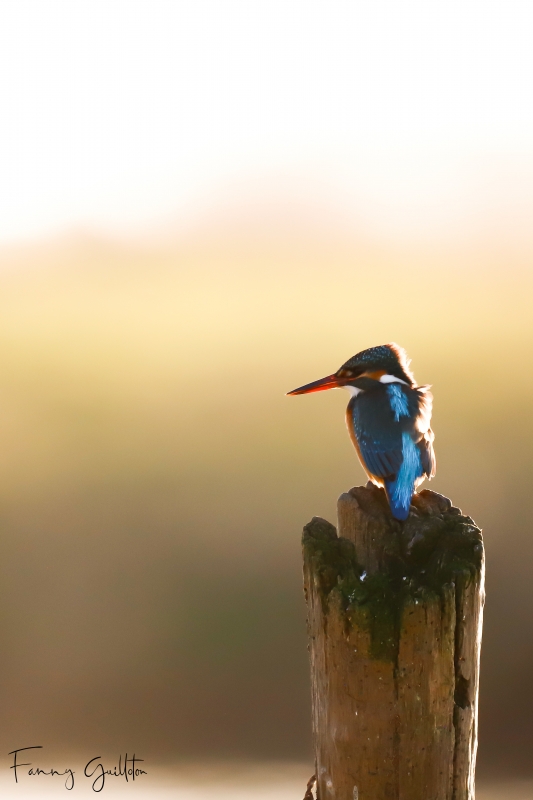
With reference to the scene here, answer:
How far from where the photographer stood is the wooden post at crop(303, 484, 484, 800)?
199cm

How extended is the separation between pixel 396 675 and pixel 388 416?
1.45 m

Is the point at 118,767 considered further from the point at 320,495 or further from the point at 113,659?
the point at 320,495

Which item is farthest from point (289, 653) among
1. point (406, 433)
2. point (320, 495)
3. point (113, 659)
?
point (406, 433)

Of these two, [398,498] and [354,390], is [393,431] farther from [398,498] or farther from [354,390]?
[398,498]

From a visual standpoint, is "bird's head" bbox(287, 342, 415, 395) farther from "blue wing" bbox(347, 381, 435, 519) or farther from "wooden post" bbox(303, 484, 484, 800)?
"wooden post" bbox(303, 484, 484, 800)

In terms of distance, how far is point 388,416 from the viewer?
3301mm

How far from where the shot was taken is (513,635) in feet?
19.7

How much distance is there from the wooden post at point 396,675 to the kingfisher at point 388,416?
722mm

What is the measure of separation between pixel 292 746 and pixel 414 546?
11.8 feet

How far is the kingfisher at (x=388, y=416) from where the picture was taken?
3.08 metres

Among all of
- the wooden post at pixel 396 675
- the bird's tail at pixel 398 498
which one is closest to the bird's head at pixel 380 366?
the bird's tail at pixel 398 498

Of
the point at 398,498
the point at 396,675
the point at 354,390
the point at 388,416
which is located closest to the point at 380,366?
the point at 354,390

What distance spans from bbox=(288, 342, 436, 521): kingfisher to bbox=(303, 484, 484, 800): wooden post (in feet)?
2.37

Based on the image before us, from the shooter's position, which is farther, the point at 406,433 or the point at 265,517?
the point at 265,517
